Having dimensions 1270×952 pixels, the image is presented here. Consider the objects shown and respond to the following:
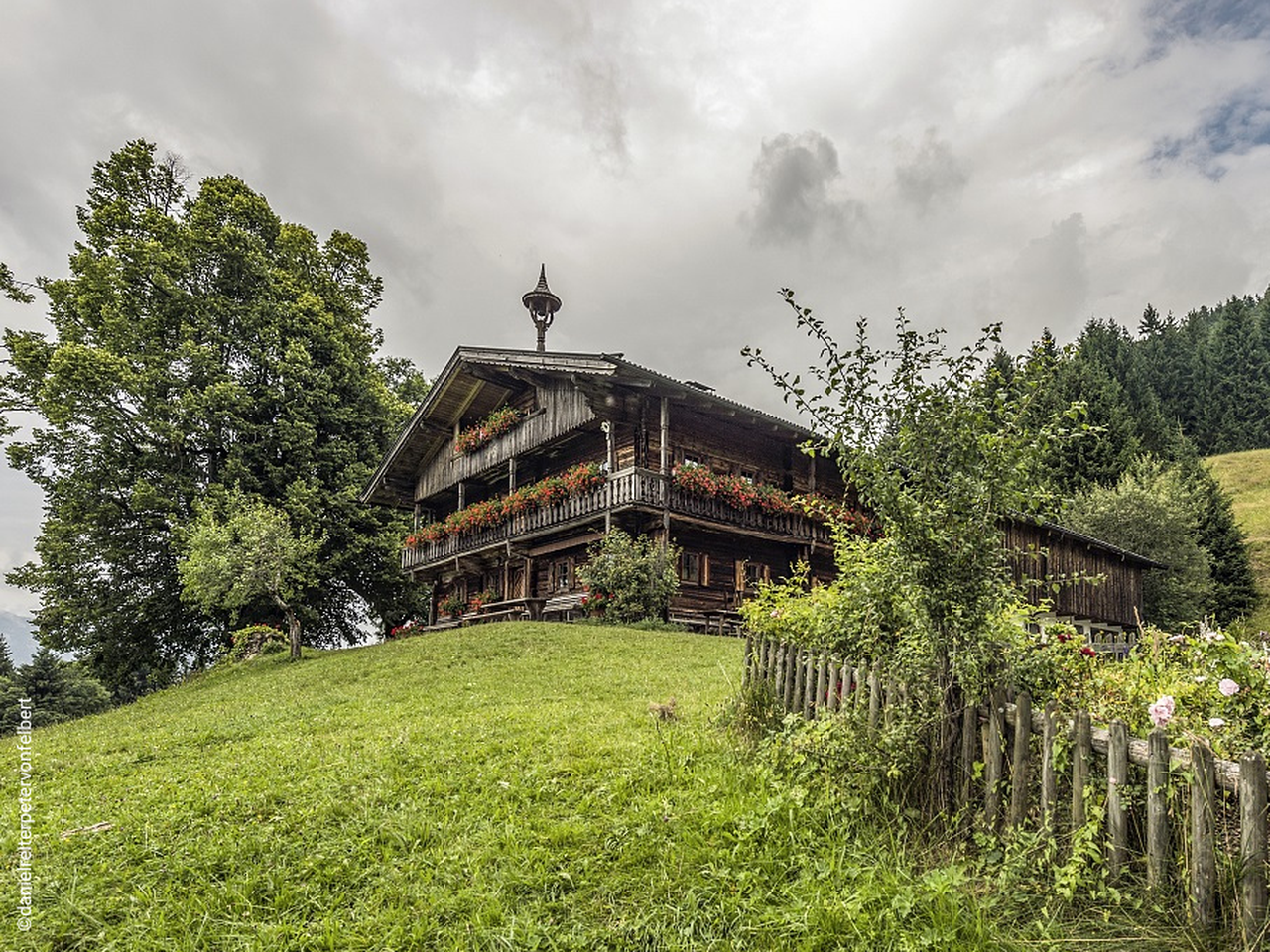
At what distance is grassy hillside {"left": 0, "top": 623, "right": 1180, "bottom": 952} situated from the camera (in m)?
3.58

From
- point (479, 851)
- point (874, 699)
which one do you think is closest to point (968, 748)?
point (874, 699)

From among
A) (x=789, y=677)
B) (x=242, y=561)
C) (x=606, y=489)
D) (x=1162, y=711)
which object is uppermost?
(x=606, y=489)

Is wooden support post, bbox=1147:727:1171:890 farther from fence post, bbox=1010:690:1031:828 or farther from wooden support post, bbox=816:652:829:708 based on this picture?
wooden support post, bbox=816:652:829:708

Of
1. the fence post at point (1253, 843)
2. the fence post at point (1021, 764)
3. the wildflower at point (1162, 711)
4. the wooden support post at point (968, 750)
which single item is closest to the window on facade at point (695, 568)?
the wooden support post at point (968, 750)

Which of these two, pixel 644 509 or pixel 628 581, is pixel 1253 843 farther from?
pixel 644 509

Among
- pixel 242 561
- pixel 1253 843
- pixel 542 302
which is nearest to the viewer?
pixel 1253 843

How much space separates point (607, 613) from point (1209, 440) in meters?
58.6

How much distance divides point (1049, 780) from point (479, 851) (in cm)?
329

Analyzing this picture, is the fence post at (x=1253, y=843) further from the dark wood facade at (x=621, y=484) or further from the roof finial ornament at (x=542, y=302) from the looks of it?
the roof finial ornament at (x=542, y=302)

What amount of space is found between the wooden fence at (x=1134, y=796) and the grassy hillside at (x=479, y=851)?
341mm

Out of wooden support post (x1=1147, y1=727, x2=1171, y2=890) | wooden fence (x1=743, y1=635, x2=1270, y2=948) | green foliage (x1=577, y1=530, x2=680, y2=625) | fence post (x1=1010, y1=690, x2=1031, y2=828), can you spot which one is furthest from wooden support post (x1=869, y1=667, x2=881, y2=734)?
green foliage (x1=577, y1=530, x2=680, y2=625)

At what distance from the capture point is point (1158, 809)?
10.7ft

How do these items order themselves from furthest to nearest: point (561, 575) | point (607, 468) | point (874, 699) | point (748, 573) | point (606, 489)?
point (561, 575) → point (748, 573) → point (607, 468) → point (606, 489) → point (874, 699)

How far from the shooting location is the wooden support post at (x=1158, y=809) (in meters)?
3.26
